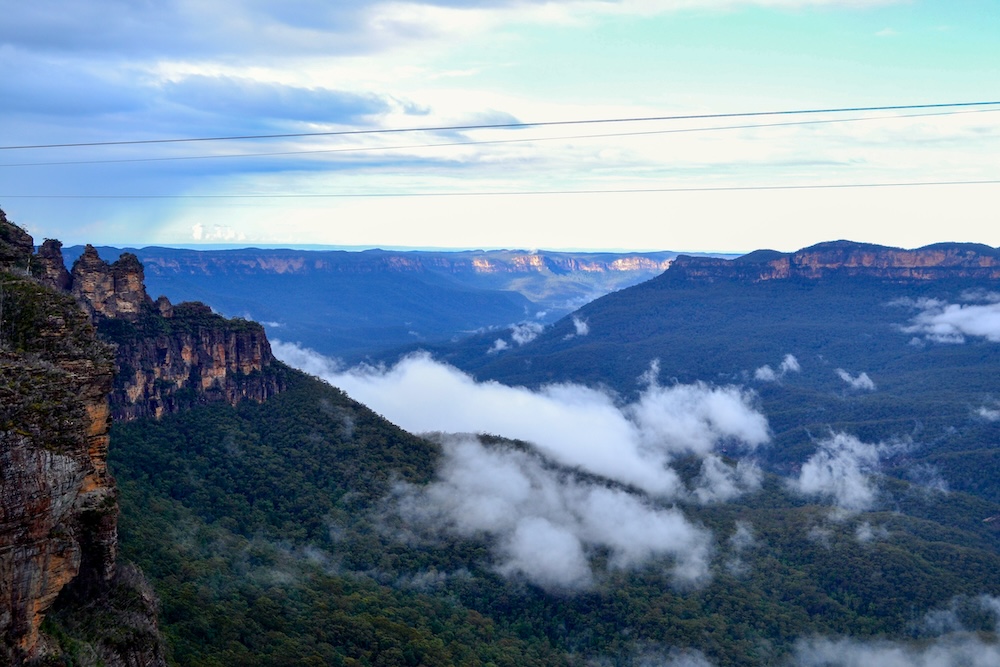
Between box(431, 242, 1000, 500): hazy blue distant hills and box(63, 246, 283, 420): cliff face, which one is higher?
box(63, 246, 283, 420): cliff face

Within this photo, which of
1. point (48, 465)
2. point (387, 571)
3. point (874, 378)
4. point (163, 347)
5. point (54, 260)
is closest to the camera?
point (48, 465)

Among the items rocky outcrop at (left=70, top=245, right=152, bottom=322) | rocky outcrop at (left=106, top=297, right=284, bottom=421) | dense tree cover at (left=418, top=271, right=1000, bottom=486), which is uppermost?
rocky outcrop at (left=70, top=245, right=152, bottom=322)

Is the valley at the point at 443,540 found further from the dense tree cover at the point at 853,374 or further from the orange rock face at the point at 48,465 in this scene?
the dense tree cover at the point at 853,374

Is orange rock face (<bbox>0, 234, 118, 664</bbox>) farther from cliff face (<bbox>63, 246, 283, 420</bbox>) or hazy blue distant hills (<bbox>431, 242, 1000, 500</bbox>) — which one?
hazy blue distant hills (<bbox>431, 242, 1000, 500</bbox>)

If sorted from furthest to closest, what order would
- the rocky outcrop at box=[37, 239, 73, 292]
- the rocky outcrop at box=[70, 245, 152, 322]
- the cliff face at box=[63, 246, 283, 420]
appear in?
the cliff face at box=[63, 246, 283, 420] → the rocky outcrop at box=[70, 245, 152, 322] → the rocky outcrop at box=[37, 239, 73, 292]

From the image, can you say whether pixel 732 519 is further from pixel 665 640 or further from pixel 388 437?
pixel 388 437

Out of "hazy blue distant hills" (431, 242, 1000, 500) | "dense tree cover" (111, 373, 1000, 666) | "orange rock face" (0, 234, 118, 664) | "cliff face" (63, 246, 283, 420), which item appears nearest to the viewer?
"orange rock face" (0, 234, 118, 664)

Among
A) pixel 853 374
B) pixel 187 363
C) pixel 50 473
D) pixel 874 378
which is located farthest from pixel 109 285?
pixel 853 374

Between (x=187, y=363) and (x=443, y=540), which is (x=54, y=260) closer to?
(x=187, y=363)

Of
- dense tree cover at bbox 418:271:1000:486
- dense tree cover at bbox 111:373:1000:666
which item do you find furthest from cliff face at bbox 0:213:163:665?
dense tree cover at bbox 418:271:1000:486
